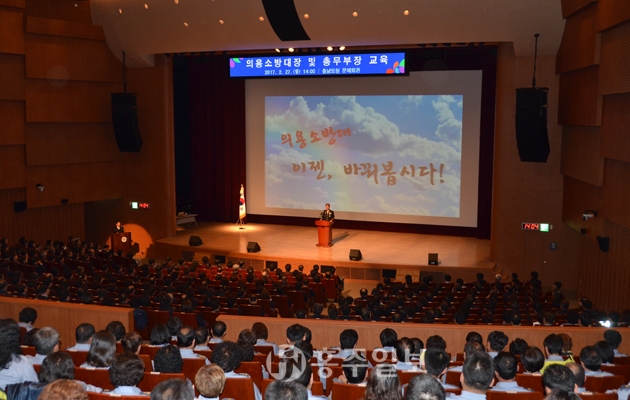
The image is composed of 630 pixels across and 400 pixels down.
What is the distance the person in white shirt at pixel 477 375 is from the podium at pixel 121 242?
14913 millimetres

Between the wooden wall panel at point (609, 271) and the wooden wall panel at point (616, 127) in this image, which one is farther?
the wooden wall panel at point (609, 271)

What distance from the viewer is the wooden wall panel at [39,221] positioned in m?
16.0

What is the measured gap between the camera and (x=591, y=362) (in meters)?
4.85

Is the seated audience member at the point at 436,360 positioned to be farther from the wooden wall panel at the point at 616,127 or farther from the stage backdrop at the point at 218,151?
the stage backdrop at the point at 218,151

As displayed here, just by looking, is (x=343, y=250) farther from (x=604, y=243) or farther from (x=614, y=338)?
(x=614, y=338)

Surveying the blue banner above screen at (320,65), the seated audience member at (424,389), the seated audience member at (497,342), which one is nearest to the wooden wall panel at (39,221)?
the blue banner above screen at (320,65)

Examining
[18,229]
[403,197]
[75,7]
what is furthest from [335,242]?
[75,7]

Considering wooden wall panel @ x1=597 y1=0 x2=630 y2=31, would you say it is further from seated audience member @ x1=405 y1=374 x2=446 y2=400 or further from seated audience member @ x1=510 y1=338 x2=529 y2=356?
seated audience member @ x1=405 y1=374 x2=446 y2=400

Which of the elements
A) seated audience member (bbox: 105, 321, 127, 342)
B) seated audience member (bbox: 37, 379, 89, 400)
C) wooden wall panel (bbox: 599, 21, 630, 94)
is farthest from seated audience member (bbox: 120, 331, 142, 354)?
wooden wall panel (bbox: 599, 21, 630, 94)

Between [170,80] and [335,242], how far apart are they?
6094 millimetres

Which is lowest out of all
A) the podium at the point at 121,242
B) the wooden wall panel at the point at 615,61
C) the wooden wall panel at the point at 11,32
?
the podium at the point at 121,242

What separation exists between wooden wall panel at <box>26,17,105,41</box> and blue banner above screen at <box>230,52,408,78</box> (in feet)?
11.5

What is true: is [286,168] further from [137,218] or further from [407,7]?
[407,7]

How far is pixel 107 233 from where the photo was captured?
754 inches
